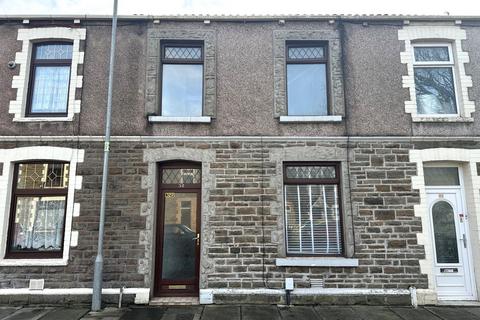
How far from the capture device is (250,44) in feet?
24.1

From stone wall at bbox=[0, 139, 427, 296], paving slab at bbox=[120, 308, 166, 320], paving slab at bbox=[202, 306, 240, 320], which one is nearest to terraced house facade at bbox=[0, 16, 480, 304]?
stone wall at bbox=[0, 139, 427, 296]

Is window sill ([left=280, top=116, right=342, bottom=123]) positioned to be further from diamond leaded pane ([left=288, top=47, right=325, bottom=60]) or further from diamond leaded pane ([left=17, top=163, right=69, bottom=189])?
diamond leaded pane ([left=17, top=163, right=69, bottom=189])

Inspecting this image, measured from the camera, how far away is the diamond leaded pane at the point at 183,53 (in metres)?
7.50

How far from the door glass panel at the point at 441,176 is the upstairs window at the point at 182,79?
519 centimetres

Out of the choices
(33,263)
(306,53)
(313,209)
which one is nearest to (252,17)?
(306,53)

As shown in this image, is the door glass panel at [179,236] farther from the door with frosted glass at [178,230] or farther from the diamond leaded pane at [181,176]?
the diamond leaded pane at [181,176]

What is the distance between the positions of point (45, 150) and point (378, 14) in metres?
7.85

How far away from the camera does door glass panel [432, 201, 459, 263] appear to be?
22.4 ft

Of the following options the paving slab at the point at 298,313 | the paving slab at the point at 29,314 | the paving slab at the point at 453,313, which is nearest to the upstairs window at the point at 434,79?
the paving slab at the point at 453,313

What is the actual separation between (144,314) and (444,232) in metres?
6.27

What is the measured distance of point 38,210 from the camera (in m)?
6.92

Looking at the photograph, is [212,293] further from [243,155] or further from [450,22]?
[450,22]

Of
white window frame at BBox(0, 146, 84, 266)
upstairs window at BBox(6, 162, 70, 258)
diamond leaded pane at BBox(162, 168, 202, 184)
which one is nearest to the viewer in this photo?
white window frame at BBox(0, 146, 84, 266)

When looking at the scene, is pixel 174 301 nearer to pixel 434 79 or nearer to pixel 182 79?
pixel 182 79
